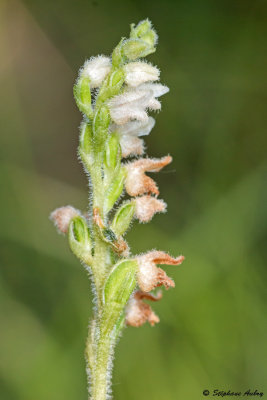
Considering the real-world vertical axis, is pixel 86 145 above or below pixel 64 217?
above

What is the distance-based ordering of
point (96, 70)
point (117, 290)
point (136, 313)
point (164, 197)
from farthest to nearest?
point (164, 197), point (136, 313), point (96, 70), point (117, 290)

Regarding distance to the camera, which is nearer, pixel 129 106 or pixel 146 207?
pixel 129 106

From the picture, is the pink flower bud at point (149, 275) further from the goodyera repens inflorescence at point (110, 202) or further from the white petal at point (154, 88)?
the white petal at point (154, 88)

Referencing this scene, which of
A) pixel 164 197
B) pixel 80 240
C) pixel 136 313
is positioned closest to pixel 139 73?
pixel 80 240

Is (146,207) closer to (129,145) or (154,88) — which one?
(129,145)

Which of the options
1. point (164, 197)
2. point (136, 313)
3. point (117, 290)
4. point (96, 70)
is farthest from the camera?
point (164, 197)
